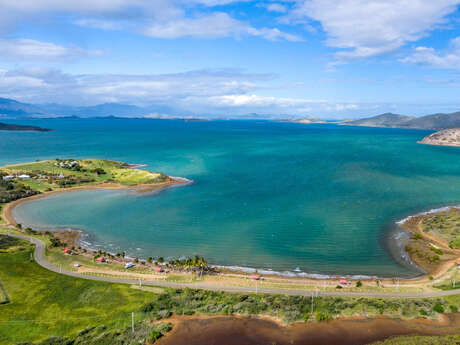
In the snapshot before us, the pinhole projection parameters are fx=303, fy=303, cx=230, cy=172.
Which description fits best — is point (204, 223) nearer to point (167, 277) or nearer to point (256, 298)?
point (167, 277)

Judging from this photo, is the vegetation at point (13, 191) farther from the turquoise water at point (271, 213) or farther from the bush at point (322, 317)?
the bush at point (322, 317)

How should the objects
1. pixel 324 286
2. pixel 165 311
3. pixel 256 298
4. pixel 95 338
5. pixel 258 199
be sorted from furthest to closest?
pixel 258 199 < pixel 324 286 < pixel 256 298 < pixel 165 311 < pixel 95 338

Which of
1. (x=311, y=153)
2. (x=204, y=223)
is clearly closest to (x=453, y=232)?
(x=204, y=223)

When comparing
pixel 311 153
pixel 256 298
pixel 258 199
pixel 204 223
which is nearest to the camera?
pixel 256 298

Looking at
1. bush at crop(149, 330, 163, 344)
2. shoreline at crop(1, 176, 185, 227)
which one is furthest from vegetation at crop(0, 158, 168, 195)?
bush at crop(149, 330, 163, 344)

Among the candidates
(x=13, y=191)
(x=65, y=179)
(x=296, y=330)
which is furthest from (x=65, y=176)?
(x=296, y=330)

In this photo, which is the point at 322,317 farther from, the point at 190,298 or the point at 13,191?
the point at 13,191

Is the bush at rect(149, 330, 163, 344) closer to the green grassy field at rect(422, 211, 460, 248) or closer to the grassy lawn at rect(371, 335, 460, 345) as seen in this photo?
the grassy lawn at rect(371, 335, 460, 345)
